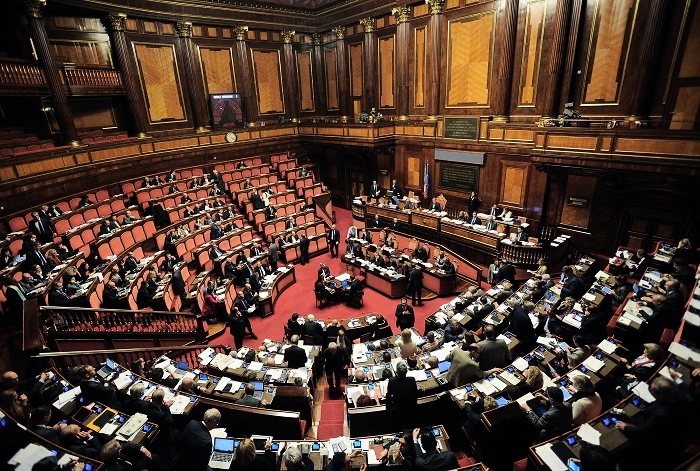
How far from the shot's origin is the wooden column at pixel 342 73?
18.0 m

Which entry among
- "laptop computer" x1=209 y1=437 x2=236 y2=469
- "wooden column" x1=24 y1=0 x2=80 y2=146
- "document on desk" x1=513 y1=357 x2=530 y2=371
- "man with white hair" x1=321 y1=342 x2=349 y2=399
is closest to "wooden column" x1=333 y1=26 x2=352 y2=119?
"wooden column" x1=24 y1=0 x2=80 y2=146

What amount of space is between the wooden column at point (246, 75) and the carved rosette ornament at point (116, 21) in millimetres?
4688

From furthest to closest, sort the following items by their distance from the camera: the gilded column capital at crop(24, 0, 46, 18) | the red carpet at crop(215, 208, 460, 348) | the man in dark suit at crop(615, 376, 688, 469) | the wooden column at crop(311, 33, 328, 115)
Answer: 1. the wooden column at crop(311, 33, 328, 115)
2. the gilded column capital at crop(24, 0, 46, 18)
3. the red carpet at crop(215, 208, 460, 348)
4. the man in dark suit at crop(615, 376, 688, 469)

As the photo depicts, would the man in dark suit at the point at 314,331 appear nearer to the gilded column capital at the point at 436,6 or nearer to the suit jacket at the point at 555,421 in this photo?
the suit jacket at the point at 555,421

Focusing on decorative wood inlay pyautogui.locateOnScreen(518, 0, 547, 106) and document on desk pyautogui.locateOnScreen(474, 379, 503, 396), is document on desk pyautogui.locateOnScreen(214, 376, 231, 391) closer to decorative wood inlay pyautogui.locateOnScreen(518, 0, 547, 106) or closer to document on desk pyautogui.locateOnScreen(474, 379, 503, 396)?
document on desk pyautogui.locateOnScreen(474, 379, 503, 396)

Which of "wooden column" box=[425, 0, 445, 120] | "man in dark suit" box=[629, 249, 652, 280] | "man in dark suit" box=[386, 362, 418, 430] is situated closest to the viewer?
"man in dark suit" box=[386, 362, 418, 430]

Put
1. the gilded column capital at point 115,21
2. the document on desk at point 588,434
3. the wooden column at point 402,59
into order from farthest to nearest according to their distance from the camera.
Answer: the wooden column at point 402,59
the gilded column capital at point 115,21
the document on desk at point 588,434

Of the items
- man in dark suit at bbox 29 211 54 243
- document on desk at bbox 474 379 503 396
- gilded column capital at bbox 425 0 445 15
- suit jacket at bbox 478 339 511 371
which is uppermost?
gilded column capital at bbox 425 0 445 15

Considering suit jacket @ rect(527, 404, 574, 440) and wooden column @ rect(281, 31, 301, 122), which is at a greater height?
wooden column @ rect(281, 31, 301, 122)

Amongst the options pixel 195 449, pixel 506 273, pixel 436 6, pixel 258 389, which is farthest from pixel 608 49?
pixel 195 449

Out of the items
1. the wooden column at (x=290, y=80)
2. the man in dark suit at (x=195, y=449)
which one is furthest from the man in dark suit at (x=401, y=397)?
the wooden column at (x=290, y=80)

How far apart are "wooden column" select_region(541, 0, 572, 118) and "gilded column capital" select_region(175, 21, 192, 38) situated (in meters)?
13.9

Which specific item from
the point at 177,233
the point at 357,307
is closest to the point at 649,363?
the point at 357,307

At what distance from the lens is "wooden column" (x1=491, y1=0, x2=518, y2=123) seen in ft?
38.2
